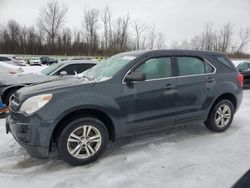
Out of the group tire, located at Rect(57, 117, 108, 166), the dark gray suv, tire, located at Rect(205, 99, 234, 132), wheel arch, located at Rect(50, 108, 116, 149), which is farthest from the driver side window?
tire, located at Rect(205, 99, 234, 132)

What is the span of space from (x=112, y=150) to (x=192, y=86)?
1.83 m

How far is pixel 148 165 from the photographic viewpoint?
11.6 ft

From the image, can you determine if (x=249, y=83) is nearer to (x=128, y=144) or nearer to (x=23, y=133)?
(x=128, y=144)

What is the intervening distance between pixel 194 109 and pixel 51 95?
8.44 ft

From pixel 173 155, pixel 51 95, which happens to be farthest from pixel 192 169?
pixel 51 95

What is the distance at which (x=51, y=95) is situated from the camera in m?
3.29

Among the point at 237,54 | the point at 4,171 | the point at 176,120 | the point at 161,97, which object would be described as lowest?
the point at 4,171

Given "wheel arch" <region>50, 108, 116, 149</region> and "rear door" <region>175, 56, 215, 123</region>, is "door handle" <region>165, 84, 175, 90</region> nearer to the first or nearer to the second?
"rear door" <region>175, 56, 215, 123</region>

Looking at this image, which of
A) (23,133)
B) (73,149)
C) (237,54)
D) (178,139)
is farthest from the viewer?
(237,54)

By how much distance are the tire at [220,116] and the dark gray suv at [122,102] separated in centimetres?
2

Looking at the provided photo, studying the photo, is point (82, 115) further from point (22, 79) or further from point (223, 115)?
point (22, 79)

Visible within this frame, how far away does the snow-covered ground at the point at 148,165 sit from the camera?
3092mm

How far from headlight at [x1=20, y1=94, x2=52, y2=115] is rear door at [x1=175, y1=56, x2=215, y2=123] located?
219 cm

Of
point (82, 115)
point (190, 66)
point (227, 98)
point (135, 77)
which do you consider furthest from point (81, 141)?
point (227, 98)
